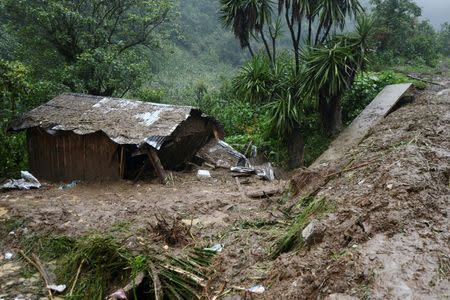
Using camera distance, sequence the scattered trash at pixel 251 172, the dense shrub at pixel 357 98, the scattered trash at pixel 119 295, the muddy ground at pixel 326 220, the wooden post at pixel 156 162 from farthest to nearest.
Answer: the dense shrub at pixel 357 98
the scattered trash at pixel 251 172
the wooden post at pixel 156 162
the scattered trash at pixel 119 295
the muddy ground at pixel 326 220

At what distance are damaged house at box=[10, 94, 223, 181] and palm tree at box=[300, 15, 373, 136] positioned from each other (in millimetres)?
2876

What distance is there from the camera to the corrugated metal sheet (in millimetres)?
8555

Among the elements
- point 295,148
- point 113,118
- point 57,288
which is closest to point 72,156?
point 113,118

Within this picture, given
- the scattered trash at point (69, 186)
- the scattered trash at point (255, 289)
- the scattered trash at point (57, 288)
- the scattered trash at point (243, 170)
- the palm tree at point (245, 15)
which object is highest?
the palm tree at point (245, 15)

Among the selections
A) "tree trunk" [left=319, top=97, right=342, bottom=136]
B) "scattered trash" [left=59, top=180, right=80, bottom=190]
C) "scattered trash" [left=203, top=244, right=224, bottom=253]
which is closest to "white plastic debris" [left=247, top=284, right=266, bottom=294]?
"scattered trash" [left=203, top=244, right=224, bottom=253]

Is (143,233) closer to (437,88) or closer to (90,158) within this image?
(90,158)

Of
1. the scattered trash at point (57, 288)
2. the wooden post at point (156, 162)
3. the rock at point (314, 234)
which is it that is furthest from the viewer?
the wooden post at point (156, 162)

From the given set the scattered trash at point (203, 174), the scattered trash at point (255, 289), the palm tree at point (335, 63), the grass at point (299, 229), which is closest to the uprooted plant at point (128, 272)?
the scattered trash at point (255, 289)

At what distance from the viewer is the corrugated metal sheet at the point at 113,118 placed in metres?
8.55

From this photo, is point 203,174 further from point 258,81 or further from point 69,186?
point 258,81

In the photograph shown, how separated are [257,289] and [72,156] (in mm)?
6934

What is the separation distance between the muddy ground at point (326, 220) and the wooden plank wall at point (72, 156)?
478 millimetres

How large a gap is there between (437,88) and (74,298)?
41.1 ft

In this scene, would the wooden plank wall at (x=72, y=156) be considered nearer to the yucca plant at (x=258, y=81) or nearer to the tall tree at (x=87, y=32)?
the tall tree at (x=87, y=32)
